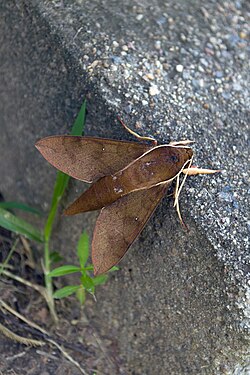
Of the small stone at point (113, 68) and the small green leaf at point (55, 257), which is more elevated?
the small stone at point (113, 68)

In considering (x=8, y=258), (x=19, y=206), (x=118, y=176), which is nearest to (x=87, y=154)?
(x=118, y=176)

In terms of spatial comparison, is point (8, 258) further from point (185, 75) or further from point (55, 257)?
point (185, 75)

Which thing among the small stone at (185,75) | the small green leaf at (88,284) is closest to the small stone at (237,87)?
the small stone at (185,75)

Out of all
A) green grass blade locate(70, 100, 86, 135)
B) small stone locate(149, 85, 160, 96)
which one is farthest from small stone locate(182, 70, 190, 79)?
green grass blade locate(70, 100, 86, 135)

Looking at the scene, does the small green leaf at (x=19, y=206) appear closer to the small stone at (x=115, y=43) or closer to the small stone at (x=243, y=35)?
the small stone at (x=115, y=43)

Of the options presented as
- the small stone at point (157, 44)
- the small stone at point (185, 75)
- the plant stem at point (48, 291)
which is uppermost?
the small stone at point (157, 44)

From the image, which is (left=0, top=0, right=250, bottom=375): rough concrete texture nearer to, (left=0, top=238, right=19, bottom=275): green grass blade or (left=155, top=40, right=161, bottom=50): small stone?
(left=155, top=40, right=161, bottom=50): small stone
